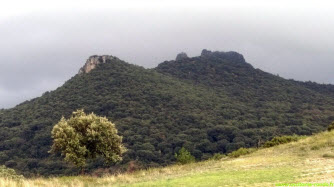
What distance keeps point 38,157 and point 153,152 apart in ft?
95.4

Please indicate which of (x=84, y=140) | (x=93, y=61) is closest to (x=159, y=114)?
(x=93, y=61)

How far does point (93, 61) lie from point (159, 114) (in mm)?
66892

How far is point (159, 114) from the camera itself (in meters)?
121

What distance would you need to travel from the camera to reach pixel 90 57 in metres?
177

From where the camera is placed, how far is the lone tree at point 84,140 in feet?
109

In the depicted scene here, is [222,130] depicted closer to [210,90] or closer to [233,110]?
[233,110]

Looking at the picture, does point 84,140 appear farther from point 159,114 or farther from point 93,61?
point 93,61

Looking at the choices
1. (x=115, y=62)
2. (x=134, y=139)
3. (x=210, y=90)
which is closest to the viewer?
(x=134, y=139)

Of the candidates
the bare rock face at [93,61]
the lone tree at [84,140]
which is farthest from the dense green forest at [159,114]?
the lone tree at [84,140]

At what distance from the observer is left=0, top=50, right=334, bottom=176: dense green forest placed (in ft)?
300

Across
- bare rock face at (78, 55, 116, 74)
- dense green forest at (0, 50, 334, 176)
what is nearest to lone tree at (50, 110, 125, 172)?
dense green forest at (0, 50, 334, 176)

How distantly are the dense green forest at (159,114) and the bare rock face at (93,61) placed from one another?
403 cm

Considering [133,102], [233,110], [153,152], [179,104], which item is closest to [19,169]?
[153,152]

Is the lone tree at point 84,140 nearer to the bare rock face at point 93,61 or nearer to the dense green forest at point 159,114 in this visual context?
the dense green forest at point 159,114
